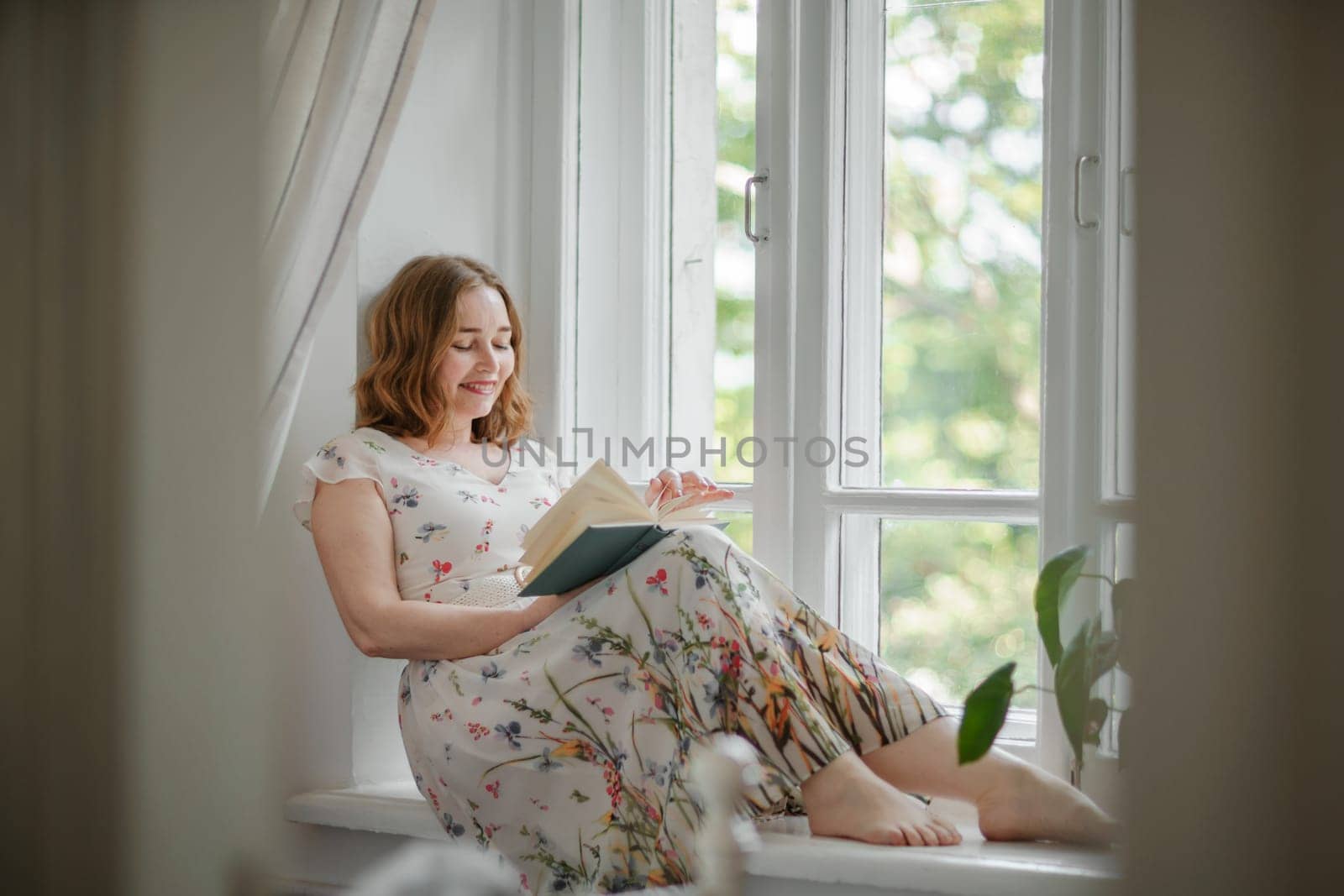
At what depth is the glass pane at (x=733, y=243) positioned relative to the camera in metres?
1.89

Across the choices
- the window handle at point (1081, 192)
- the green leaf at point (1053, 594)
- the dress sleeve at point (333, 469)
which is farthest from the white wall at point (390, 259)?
the window handle at point (1081, 192)

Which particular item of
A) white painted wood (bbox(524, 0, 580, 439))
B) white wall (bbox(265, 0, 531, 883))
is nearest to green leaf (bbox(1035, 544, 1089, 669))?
white wall (bbox(265, 0, 531, 883))

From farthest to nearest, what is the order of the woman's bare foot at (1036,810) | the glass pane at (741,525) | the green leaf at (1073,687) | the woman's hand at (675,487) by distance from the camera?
the glass pane at (741,525) < the woman's hand at (675,487) < the woman's bare foot at (1036,810) < the green leaf at (1073,687)

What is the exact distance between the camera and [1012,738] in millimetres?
1677

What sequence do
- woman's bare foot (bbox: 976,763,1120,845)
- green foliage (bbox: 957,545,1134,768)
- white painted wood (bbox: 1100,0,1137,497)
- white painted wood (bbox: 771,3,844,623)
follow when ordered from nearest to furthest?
1. green foliage (bbox: 957,545,1134,768)
2. woman's bare foot (bbox: 976,763,1120,845)
3. white painted wood (bbox: 1100,0,1137,497)
4. white painted wood (bbox: 771,3,844,623)

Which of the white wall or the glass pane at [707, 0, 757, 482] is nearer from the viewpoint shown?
the white wall

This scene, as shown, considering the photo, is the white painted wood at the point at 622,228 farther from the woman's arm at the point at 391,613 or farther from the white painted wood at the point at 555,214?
the woman's arm at the point at 391,613

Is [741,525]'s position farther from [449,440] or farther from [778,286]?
[449,440]

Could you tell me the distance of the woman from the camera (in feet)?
3.95

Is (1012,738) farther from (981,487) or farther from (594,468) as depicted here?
(594,468)

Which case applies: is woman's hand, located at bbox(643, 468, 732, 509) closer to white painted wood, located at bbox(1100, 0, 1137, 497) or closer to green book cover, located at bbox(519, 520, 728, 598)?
green book cover, located at bbox(519, 520, 728, 598)

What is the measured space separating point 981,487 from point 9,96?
144 cm

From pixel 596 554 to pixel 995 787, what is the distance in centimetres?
55

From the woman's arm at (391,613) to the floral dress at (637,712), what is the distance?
3cm
